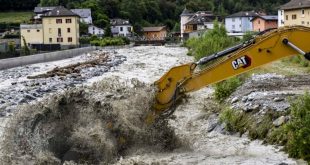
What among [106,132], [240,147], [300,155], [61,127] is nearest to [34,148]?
[61,127]

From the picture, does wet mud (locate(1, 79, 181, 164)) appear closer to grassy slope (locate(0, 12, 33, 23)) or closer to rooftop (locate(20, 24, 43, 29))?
rooftop (locate(20, 24, 43, 29))

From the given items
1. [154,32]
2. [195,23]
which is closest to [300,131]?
[195,23]

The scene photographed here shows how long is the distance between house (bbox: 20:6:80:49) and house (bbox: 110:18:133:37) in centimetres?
3492

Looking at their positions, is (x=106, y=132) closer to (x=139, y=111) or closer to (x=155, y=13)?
(x=139, y=111)

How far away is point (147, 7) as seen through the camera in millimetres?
148500

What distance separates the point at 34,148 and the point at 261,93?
814cm

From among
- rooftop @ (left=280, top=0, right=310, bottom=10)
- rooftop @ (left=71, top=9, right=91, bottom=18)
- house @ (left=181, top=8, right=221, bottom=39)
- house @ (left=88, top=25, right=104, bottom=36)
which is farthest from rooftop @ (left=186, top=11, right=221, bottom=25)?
rooftop @ (left=280, top=0, right=310, bottom=10)

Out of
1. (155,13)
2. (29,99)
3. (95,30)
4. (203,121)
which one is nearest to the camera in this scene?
(203,121)

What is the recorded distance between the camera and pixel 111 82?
523 inches

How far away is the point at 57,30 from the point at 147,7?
63585mm

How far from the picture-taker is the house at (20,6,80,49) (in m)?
88.4

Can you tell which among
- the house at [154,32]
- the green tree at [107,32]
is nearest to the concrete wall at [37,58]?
the green tree at [107,32]

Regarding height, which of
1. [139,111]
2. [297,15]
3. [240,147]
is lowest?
[240,147]

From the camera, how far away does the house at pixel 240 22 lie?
11100 centimetres
